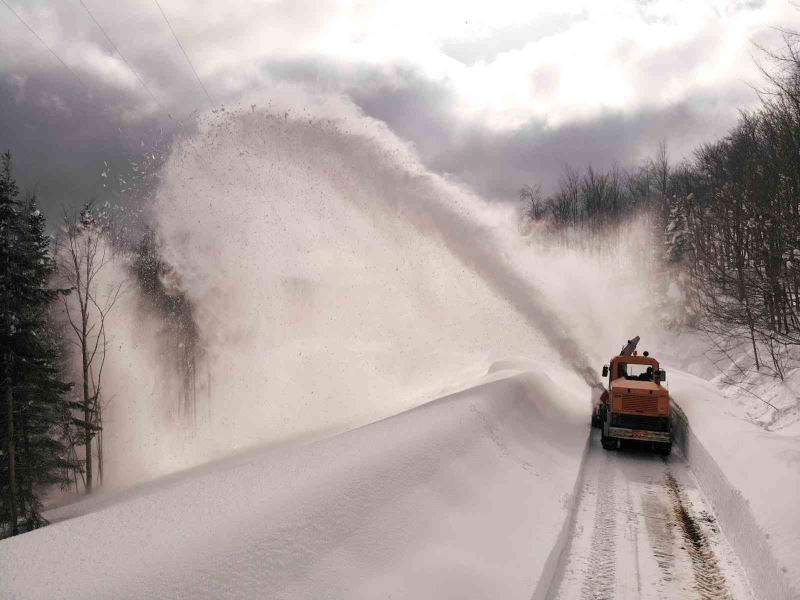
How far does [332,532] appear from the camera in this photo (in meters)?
5.18

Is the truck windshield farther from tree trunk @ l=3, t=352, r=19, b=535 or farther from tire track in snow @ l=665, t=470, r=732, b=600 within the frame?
tree trunk @ l=3, t=352, r=19, b=535

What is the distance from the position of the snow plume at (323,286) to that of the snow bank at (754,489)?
983cm

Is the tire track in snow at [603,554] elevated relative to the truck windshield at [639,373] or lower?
lower

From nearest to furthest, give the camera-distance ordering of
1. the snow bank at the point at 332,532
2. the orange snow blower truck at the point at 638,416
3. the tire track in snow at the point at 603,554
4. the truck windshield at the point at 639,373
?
the snow bank at the point at 332,532 → the tire track in snow at the point at 603,554 → the orange snow blower truck at the point at 638,416 → the truck windshield at the point at 639,373

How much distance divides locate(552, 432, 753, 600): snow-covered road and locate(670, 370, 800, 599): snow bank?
9.5 inches

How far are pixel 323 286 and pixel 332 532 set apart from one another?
2732 cm

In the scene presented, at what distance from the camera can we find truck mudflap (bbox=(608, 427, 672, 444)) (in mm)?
13781

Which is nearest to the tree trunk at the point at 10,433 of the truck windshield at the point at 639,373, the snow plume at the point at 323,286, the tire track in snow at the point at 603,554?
the snow plume at the point at 323,286

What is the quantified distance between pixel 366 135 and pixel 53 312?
3362 centimetres

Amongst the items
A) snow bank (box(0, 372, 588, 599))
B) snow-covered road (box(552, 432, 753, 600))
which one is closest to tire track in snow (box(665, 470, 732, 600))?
snow-covered road (box(552, 432, 753, 600))

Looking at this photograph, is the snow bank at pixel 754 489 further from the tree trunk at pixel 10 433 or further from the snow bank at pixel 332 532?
the tree trunk at pixel 10 433

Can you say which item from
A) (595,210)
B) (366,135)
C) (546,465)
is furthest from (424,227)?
(595,210)

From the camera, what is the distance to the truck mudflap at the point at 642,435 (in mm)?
13781

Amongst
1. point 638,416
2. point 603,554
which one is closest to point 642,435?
point 638,416
